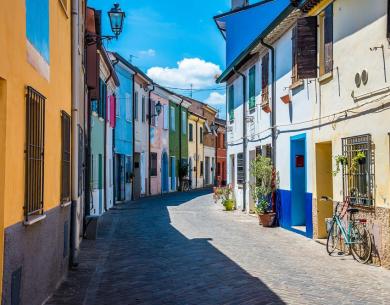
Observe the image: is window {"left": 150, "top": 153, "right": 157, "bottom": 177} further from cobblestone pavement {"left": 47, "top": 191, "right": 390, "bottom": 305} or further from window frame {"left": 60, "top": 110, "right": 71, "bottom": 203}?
window frame {"left": 60, "top": 110, "right": 71, "bottom": 203}

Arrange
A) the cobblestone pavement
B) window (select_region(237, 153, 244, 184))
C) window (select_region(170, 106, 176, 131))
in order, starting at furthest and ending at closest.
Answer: window (select_region(170, 106, 176, 131)), window (select_region(237, 153, 244, 184)), the cobblestone pavement

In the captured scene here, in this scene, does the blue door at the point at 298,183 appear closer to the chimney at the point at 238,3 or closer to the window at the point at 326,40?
the window at the point at 326,40

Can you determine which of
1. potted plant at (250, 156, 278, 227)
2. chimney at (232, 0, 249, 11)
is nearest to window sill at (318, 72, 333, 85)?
potted plant at (250, 156, 278, 227)

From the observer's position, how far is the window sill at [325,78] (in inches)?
475

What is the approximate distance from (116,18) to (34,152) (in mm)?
9042

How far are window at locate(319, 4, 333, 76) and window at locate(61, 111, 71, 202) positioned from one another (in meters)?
5.61

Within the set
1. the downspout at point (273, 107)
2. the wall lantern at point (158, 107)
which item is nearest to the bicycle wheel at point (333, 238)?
the downspout at point (273, 107)

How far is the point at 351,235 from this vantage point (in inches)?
420

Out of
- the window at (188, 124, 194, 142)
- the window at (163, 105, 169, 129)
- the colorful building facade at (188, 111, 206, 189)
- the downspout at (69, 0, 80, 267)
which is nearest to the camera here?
the downspout at (69, 0, 80, 267)

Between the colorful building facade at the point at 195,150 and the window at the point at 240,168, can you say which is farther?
the colorful building facade at the point at 195,150

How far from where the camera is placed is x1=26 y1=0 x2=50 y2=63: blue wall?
5797mm

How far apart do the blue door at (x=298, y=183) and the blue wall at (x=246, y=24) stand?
491 centimetres

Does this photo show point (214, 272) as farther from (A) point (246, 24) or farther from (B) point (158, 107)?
(B) point (158, 107)

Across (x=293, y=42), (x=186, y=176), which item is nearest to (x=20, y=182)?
(x=293, y=42)
